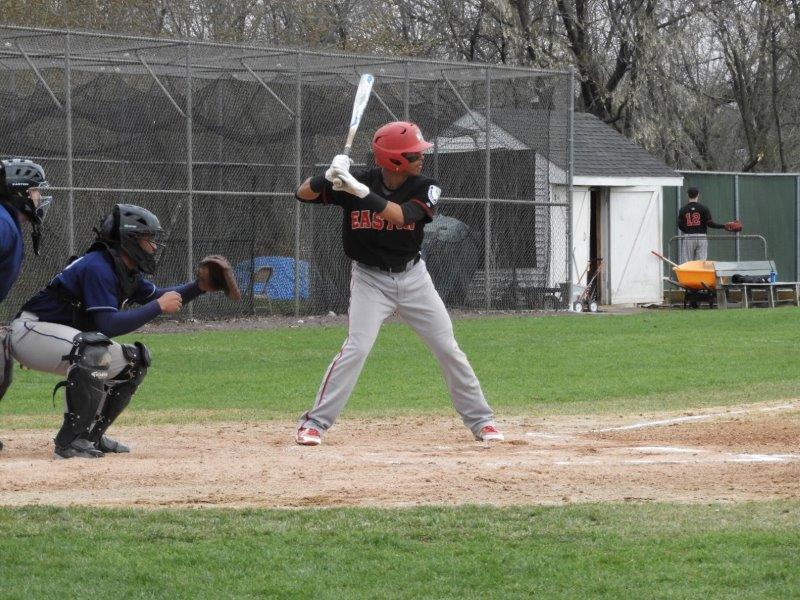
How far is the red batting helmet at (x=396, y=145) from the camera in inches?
314

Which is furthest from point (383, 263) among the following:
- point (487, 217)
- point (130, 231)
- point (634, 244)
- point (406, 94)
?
point (634, 244)

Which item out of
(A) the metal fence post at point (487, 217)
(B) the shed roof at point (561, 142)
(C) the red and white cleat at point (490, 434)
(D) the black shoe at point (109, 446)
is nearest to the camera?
(D) the black shoe at point (109, 446)

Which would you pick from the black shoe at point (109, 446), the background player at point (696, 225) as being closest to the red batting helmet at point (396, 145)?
the black shoe at point (109, 446)

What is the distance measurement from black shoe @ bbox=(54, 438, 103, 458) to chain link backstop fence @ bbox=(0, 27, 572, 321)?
34.1 ft

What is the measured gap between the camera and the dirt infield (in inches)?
250

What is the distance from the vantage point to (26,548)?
5.18 metres

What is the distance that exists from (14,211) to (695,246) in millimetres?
20110

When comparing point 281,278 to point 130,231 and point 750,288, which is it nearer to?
point 750,288

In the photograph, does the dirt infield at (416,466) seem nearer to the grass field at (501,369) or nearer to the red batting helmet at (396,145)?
the grass field at (501,369)

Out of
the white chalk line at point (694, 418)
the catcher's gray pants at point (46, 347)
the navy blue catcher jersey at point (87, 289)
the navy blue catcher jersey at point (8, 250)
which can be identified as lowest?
the white chalk line at point (694, 418)

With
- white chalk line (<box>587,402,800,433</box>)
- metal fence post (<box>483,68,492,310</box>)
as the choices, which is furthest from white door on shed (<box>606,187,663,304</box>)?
white chalk line (<box>587,402,800,433</box>)

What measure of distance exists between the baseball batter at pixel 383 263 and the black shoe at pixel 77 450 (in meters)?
1.24

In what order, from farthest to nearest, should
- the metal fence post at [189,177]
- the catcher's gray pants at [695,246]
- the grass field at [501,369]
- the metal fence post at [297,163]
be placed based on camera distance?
the catcher's gray pants at [695,246]
the metal fence post at [297,163]
the metal fence post at [189,177]
the grass field at [501,369]

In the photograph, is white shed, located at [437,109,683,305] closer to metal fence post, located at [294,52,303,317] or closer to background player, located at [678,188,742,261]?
background player, located at [678,188,742,261]
